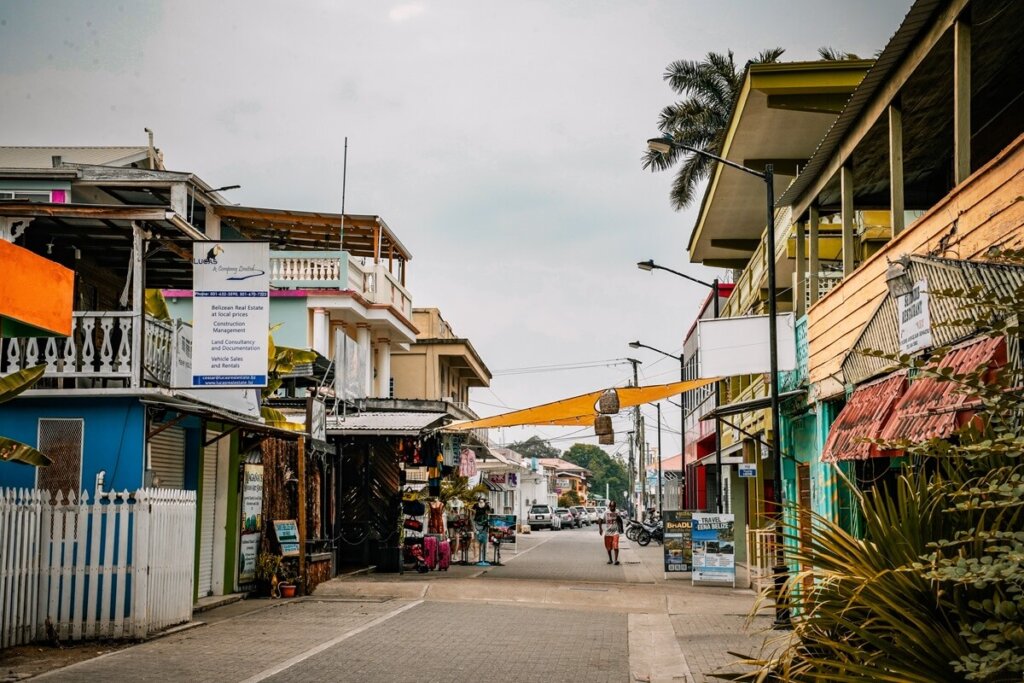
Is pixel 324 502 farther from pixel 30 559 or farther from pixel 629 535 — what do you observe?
pixel 629 535

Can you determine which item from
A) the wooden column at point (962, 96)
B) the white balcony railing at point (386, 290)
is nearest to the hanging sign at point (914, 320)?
the wooden column at point (962, 96)

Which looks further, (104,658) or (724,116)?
(724,116)

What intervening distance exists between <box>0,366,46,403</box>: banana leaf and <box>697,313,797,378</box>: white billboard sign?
10253 mm

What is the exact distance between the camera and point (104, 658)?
12633 millimetres

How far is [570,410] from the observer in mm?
23891

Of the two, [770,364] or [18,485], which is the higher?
[770,364]

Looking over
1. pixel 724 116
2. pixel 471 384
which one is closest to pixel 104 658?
pixel 724 116

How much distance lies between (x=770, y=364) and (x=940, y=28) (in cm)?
808

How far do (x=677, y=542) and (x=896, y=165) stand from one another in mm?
15732

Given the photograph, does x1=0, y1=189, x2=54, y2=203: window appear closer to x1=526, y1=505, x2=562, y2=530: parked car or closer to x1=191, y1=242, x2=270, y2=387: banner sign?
x1=191, y1=242, x2=270, y2=387: banner sign

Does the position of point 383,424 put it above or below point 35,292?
below

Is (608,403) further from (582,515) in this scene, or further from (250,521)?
(582,515)

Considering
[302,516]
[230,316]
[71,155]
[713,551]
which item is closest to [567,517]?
[71,155]

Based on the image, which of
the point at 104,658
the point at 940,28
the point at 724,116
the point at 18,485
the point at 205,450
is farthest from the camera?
the point at 724,116
